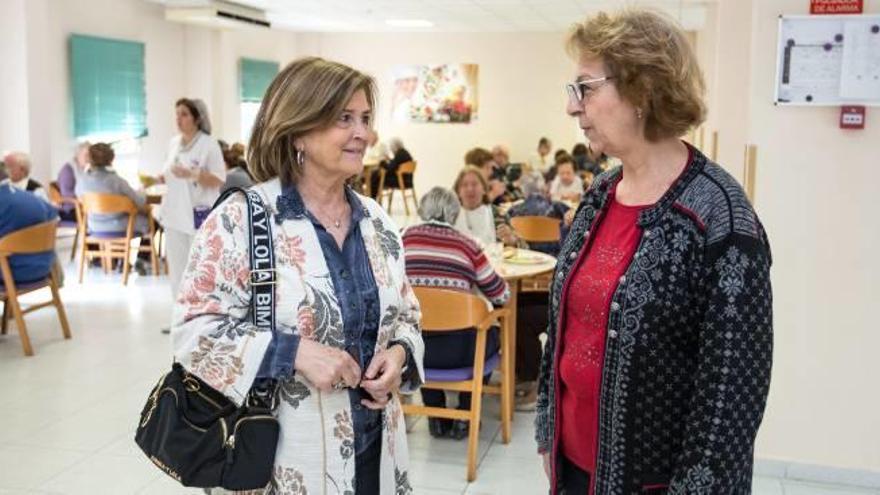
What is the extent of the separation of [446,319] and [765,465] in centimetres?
148

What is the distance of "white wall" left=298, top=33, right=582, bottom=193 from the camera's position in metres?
14.9

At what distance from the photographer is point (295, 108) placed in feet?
5.73

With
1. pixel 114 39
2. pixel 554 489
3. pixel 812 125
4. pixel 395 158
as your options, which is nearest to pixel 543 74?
pixel 395 158

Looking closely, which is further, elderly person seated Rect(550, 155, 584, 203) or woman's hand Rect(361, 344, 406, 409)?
elderly person seated Rect(550, 155, 584, 203)

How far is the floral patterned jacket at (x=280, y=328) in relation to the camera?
1.64m

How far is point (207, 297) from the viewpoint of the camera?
1.65 m

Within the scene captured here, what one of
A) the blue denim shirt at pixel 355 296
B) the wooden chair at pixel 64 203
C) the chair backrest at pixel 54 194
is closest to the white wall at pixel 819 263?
the blue denim shirt at pixel 355 296

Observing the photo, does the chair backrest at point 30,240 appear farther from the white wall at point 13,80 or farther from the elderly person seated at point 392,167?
the elderly person seated at point 392,167

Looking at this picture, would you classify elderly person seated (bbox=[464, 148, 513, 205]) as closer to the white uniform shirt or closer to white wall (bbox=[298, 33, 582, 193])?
the white uniform shirt

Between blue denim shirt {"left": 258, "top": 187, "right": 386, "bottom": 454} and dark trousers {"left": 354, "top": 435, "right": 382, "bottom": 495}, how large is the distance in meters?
0.01

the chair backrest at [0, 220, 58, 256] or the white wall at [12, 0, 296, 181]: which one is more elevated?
the white wall at [12, 0, 296, 181]

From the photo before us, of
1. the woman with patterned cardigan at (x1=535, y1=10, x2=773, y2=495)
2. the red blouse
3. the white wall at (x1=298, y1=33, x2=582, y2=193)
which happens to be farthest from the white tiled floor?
the white wall at (x1=298, y1=33, x2=582, y2=193)

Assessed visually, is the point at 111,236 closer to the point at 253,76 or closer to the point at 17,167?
the point at 17,167

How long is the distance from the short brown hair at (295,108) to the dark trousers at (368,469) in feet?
1.94
